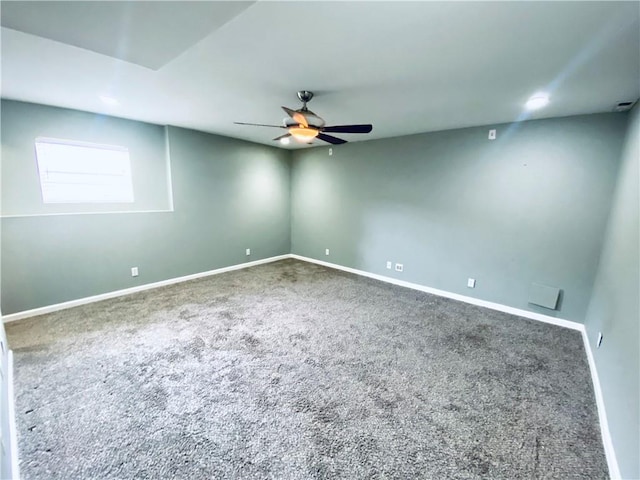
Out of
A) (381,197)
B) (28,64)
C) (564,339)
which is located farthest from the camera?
(381,197)

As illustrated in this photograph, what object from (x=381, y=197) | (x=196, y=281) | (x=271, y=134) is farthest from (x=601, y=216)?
(x=196, y=281)

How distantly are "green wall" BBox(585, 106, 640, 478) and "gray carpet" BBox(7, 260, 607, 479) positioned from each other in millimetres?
264

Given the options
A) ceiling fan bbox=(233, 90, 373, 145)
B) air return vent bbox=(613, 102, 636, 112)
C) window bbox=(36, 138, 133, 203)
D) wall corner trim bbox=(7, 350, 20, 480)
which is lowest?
wall corner trim bbox=(7, 350, 20, 480)

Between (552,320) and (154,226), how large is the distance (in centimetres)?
554

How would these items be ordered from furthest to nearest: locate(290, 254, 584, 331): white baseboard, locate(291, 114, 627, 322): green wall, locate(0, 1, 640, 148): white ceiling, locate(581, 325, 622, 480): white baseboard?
locate(290, 254, 584, 331): white baseboard < locate(291, 114, 627, 322): green wall < locate(581, 325, 622, 480): white baseboard < locate(0, 1, 640, 148): white ceiling

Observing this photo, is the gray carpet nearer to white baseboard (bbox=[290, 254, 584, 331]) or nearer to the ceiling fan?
white baseboard (bbox=[290, 254, 584, 331])

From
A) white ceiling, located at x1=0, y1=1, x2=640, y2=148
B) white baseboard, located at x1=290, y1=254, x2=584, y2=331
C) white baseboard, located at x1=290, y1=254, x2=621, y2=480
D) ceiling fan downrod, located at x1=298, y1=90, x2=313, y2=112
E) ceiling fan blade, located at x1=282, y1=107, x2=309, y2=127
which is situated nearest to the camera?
white ceiling, located at x1=0, y1=1, x2=640, y2=148

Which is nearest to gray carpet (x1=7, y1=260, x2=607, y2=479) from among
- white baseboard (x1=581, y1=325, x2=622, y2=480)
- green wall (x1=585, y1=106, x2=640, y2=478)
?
white baseboard (x1=581, y1=325, x2=622, y2=480)

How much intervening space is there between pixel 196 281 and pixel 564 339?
5.01m

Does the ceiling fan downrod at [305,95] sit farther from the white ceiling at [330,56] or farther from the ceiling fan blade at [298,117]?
the ceiling fan blade at [298,117]

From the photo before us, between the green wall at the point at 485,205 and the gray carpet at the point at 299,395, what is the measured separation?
66 cm

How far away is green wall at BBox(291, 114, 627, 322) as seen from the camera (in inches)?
119

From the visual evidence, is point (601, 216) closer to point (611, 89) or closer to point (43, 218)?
point (611, 89)

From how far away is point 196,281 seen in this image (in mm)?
4512
